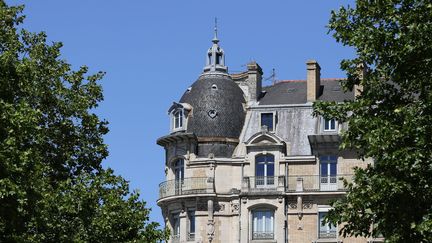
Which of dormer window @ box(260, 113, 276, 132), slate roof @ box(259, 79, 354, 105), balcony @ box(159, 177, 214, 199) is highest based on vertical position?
slate roof @ box(259, 79, 354, 105)

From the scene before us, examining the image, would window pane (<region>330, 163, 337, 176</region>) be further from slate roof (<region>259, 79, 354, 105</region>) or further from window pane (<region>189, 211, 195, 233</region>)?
window pane (<region>189, 211, 195, 233</region>)

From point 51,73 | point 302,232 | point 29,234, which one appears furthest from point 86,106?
point 302,232

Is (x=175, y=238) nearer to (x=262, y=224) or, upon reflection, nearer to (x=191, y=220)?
(x=191, y=220)

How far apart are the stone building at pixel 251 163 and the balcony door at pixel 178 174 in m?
0.06

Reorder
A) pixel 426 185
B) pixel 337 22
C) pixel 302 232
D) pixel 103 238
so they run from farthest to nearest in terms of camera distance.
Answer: pixel 302 232
pixel 103 238
pixel 337 22
pixel 426 185

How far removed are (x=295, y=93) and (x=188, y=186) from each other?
9.52 metres

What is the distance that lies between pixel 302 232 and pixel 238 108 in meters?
9.47

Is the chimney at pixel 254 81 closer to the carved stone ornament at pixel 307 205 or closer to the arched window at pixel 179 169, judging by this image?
the arched window at pixel 179 169

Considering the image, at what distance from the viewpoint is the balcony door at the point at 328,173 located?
296ft

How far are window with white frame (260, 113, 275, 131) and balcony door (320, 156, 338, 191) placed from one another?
4.24 meters

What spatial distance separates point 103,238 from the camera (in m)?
57.8

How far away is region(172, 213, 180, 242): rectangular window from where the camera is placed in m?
92.4

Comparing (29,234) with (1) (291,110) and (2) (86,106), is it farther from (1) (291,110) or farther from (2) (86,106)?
(1) (291,110)

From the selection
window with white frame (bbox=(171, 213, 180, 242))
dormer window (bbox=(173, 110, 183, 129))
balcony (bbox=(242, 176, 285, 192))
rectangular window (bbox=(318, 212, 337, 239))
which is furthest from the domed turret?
rectangular window (bbox=(318, 212, 337, 239))
